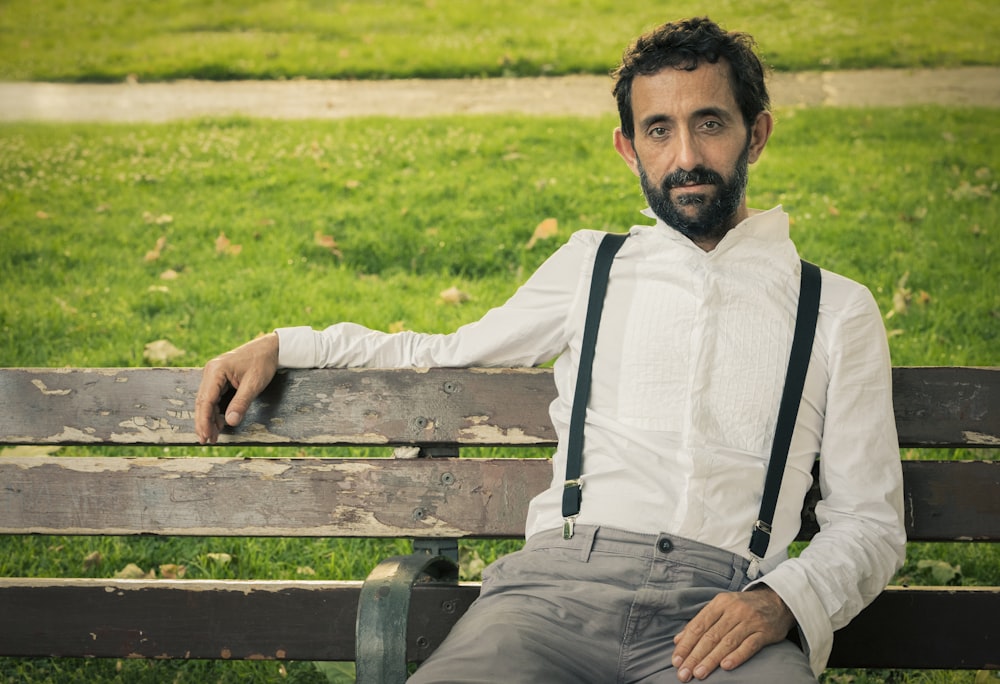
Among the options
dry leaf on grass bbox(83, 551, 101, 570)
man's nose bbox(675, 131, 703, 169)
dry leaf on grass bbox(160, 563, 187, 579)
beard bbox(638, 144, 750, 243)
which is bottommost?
dry leaf on grass bbox(160, 563, 187, 579)

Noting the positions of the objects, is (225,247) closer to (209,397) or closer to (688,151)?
(209,397)

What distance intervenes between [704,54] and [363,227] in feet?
10.5

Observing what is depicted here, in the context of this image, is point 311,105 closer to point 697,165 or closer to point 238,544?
point 238,544

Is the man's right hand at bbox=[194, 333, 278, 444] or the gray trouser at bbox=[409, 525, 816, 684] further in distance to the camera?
A: the man's right hand at bbox=[194, 333, 278, 444]

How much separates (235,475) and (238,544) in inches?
38.9

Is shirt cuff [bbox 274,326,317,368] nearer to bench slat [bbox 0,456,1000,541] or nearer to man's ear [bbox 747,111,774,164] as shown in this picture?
bench slat [bbox 0,456,1000,541]

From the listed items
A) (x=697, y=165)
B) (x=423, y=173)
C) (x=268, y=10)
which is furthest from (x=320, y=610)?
(x=268, y=10)

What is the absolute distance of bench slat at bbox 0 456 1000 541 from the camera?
2.56 m

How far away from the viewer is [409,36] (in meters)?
7.49

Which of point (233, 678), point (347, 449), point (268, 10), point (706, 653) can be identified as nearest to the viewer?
point (706, 653)

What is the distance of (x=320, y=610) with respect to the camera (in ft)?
8.79

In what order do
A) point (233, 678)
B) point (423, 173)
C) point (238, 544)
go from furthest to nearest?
point (423, 173) → point (238, 544) → point (233, 678)

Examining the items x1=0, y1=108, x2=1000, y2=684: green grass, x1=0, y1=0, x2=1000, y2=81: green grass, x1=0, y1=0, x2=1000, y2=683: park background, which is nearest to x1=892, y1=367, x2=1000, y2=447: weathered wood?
x1=0, y1=0, x2=1000, y2=683: park background

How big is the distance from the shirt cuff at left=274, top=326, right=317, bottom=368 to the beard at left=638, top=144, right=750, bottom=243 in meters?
0.85
